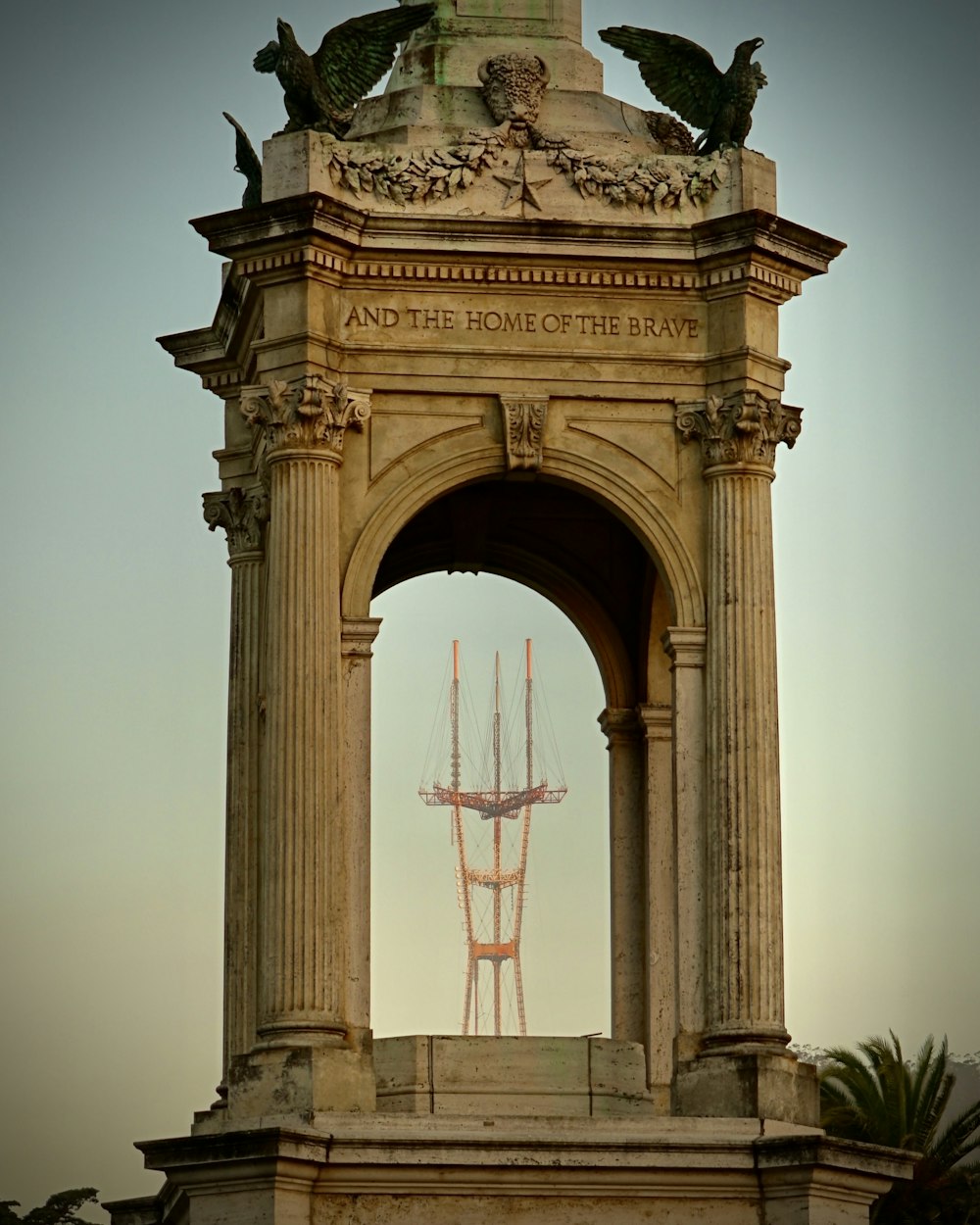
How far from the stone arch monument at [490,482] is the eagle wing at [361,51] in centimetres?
32

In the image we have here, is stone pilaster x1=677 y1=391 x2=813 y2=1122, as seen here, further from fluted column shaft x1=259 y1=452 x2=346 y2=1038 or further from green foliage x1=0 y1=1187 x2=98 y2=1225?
green foliage x1=0 y1=1187 x2=98 y2=1225

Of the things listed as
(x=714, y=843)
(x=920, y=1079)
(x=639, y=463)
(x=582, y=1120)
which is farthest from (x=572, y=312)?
(x=920, y=1079)

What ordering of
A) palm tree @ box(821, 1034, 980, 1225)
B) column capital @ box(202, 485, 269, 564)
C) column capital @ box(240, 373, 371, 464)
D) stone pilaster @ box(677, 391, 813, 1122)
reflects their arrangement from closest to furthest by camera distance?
1. stone pilaster @ box(677, 391, 813, 1122)
2. column capital @ box(240, 373, 371, 464)
3. column capital @ box(202, 485, 269, 564)
4. palm tree @ box(821, 1034, 980, 1225)

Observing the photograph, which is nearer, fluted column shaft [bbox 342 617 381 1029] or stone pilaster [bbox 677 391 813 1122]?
stone pilaster [bbox 677 391 813 1122]

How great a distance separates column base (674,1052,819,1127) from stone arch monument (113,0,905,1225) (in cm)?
3

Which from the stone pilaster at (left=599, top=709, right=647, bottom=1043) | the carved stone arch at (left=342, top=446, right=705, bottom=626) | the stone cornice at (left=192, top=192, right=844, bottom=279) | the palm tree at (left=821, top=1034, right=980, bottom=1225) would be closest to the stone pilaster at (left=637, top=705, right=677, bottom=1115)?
the stone pilaster at (left=599, top=709, right=647, bottom=1043)

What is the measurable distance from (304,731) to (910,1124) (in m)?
26.9

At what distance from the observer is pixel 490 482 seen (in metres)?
32.7

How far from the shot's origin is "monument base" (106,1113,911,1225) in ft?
91.5

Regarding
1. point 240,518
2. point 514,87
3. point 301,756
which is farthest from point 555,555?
point 301,756

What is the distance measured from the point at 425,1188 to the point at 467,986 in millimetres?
3686

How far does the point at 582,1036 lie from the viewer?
97.0 ft

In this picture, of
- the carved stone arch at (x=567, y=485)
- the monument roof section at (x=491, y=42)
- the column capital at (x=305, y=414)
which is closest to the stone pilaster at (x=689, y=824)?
the carved stone arch at (x=567, y=485)

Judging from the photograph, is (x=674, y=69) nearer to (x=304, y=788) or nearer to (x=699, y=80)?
(x=699, y=80)
